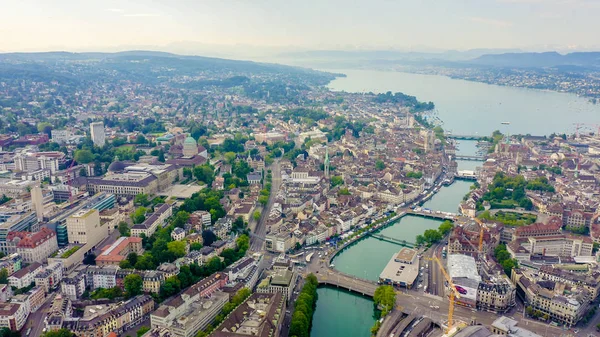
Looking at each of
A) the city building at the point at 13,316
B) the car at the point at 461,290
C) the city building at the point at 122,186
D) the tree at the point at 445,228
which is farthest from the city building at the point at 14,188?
the car at the point at 461,290

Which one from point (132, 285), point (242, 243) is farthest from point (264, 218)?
point (132, 285)

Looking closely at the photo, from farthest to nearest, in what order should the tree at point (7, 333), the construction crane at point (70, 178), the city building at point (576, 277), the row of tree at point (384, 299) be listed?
the construction crane at point (70, 178) < the city building at point (576, 277) < the row of tree at point (384, 299) < the tree at point (7, 333)

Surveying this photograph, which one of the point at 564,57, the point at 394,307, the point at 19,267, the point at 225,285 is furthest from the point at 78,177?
the point at 564,57

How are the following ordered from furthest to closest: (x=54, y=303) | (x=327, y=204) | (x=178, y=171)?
1. (x=178, y=171)
2. (x=327, y=204)
3. (x=54, y=303)

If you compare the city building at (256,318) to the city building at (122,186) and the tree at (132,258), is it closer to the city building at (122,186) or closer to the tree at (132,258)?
the tree at (132,258)

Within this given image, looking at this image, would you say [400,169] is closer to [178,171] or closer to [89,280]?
[178,171]
